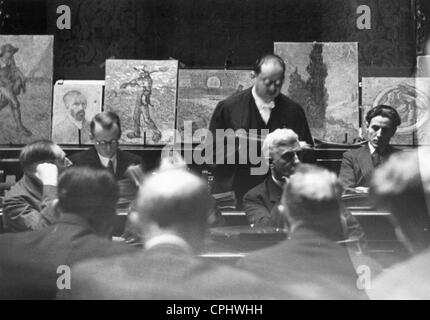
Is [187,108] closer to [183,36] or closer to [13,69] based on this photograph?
[183,36]

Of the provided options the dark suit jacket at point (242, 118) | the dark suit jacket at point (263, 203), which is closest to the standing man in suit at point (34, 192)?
the dark suit jacket at point (242, 118)

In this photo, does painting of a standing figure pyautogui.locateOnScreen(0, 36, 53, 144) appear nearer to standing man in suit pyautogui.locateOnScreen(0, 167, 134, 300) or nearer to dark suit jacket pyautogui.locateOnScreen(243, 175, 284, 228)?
standing man in suit pyautogui.locateOnScreen(0, 167, 134, 300)

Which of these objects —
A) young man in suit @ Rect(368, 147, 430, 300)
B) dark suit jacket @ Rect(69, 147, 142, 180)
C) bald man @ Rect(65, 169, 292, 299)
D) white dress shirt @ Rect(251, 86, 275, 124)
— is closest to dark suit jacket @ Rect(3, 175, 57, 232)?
dark suit jacket @ Rect(69, 147, 142, 180)

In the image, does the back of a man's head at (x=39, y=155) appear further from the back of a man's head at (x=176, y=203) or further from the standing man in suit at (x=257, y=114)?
the standing man in suit at (x=257, y=114)

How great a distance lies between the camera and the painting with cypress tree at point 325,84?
291cm

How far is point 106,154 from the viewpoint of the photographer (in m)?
2.80

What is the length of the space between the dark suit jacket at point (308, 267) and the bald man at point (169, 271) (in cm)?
5

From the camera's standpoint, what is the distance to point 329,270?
2490 mm

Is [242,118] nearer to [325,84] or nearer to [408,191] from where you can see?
[325,84]

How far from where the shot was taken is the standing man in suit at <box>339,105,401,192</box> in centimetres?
283

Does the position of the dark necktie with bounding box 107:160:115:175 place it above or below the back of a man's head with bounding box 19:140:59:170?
below

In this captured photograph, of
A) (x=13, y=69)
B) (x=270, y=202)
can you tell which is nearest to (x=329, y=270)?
(x=270, y=202)

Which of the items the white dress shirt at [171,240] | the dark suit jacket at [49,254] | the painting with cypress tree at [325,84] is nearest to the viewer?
the white dress shirt at [171,240]

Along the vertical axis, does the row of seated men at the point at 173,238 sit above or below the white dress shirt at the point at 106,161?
below
